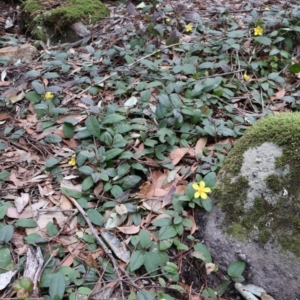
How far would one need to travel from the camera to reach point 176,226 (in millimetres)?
2105

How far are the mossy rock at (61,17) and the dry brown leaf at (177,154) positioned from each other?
95.9 inches

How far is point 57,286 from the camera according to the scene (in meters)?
1.84

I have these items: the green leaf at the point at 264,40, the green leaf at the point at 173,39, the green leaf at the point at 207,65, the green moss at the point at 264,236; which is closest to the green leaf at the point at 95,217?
the green moss at the point at 264,236

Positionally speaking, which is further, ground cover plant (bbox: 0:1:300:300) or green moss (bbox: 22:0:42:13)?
green moss (bbox: 22:0:42:13)

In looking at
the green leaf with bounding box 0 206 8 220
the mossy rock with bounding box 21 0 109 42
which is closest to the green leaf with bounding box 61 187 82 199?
the green leaf with bounding box 0 206 8 220

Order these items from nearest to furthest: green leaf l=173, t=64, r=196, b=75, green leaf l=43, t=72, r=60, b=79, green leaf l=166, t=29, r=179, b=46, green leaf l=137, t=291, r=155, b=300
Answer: green leaf l=137, t=291, r=155, b=300 → green leaf l=173, t=64, r=196, b=75 → green leaf l=43, t=72, r=60, b=79 → green leaf l=166, t=29, r=179, b=46

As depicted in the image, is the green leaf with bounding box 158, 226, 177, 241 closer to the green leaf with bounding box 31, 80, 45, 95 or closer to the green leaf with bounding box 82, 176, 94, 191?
the green leaf with bounding box 82, 176, 94, 191

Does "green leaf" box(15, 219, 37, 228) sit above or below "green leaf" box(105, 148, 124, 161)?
below

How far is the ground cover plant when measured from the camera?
1.99m

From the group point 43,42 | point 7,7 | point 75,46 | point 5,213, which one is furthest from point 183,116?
point 7,7

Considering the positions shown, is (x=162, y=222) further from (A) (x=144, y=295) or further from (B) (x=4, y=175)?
(B) (x=4, y=175)

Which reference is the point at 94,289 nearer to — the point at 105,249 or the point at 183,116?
the point at 105,249

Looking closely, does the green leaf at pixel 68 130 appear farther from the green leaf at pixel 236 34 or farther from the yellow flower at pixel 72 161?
the green leaf at pixel 236 34

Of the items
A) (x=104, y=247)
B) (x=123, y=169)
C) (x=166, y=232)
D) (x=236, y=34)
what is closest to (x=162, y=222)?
(x=166, y=232)
